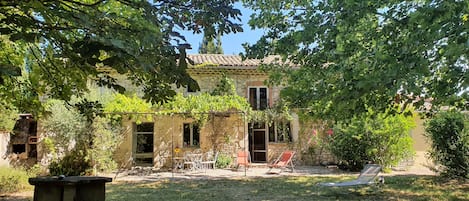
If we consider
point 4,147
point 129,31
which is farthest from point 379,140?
point 4,147

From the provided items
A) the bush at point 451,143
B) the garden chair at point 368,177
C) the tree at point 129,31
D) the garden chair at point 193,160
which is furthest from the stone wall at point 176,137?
the tree at point 129,31

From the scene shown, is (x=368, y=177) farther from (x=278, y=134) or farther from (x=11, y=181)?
(x=11, y=181)

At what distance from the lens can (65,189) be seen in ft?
15.1

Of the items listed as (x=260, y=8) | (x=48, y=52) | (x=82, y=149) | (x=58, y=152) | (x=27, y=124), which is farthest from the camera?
(x=27, y=124)

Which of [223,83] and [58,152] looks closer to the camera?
[58,152]

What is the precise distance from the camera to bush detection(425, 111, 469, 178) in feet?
37.2

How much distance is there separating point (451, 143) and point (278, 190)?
563 centimetres

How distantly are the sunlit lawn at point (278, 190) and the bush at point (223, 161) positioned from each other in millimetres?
4002

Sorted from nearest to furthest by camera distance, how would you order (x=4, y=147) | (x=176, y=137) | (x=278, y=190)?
(x=278, y=190)
(x=4, y=147)
(x=176, y=137)

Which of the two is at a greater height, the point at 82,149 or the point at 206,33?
the point at 206,33

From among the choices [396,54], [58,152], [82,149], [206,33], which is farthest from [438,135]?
[58,152]

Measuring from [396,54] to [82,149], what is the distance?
12.1 metres

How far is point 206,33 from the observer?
3.79 metres

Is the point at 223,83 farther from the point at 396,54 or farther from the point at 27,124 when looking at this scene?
the point at 396,54
